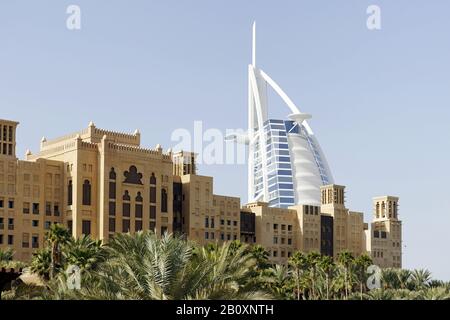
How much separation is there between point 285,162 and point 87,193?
76767 millimetres

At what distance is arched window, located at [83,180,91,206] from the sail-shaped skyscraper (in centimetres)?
6979

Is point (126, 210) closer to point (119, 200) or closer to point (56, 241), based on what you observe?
point (119, 200)

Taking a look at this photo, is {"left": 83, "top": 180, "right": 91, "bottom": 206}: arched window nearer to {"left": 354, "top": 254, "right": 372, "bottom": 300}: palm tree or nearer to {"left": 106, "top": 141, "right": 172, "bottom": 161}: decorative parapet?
{"left": 106, "top": 141, "right": 172, "bottom": 161}: decorative parapet

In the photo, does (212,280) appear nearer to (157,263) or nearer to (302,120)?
(157,263)

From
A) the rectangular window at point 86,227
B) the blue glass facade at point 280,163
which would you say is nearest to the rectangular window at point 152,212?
the rectangular window at point 86,227

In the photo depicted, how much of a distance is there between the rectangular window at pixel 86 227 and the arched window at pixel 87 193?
2.40 metres

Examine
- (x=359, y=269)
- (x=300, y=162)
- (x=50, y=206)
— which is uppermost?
(x=300, y=162)

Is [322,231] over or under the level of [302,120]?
under

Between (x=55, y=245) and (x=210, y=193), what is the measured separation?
179 ft

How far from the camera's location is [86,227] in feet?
377

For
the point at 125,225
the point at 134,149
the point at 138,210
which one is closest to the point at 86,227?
the point at 125,225
